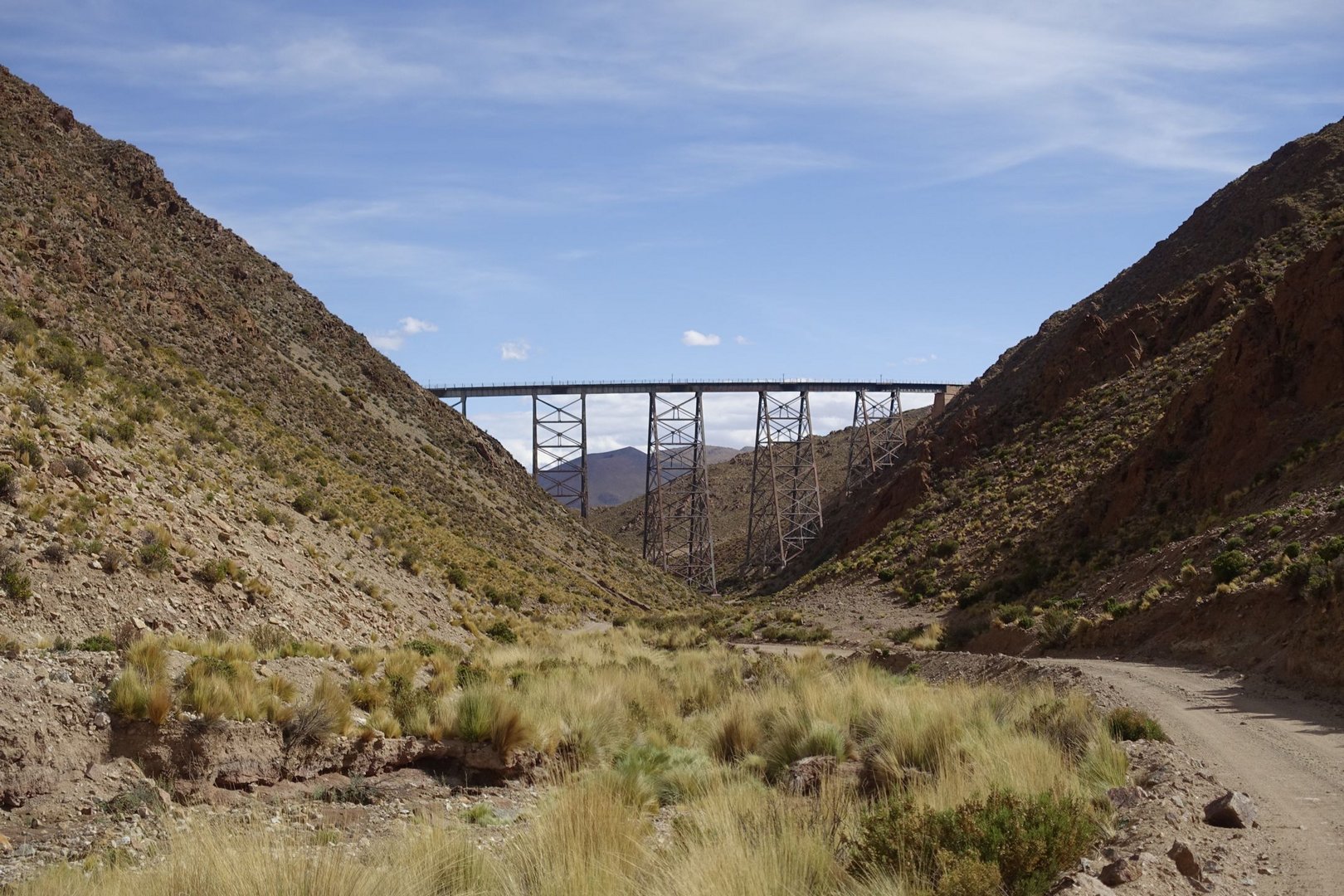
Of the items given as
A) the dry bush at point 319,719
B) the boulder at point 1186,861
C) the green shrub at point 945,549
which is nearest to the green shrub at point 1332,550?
the boulder at point 1186,861

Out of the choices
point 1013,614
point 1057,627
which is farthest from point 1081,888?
point 1013,614

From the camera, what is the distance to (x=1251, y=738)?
852 cm

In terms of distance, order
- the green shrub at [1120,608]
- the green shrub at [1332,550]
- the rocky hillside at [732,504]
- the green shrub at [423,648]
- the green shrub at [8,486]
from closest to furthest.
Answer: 1. the green shrub at [1332,550]
2. the green shrub at [8,486]
3. the green shrub at [423,648]
4. the green shrub at [1120,608]
5. the rocky hillside at [732,504]

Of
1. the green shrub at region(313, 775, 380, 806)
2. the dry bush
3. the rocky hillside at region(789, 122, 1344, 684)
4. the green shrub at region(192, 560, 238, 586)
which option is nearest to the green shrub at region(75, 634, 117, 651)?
the dry bush

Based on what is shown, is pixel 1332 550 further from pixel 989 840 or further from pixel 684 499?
pixel 684 499

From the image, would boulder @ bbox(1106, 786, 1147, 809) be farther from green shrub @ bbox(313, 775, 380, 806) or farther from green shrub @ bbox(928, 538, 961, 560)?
green shrub @ bbox(928, 538, 961, 560)

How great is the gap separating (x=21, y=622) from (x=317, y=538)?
413 inches

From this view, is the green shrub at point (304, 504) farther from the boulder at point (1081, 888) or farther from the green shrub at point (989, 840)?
the boulder at point (1081, 888)

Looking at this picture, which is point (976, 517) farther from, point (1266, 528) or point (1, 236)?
point (1, 236)

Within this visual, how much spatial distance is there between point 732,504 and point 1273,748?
7727 centimetres

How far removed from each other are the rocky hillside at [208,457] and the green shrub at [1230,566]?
13.6 metres

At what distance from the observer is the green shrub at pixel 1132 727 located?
8.30 m

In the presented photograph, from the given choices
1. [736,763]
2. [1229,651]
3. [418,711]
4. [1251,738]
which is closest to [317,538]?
[418,711]

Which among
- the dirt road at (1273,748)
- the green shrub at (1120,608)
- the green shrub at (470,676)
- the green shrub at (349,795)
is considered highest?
the green shrub at (1120,608)
